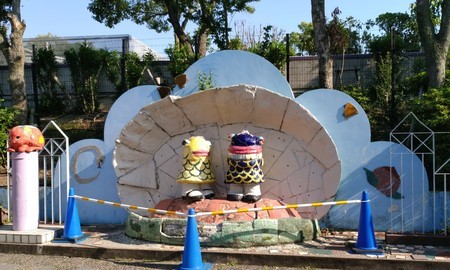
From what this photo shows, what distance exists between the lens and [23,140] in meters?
7.12

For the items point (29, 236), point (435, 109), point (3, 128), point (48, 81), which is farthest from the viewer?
point (48, 81)

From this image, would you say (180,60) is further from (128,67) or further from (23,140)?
(23,140)

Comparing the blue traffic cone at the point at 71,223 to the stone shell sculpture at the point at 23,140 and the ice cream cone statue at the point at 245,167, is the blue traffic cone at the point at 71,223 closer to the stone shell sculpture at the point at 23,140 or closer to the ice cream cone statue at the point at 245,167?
the stone shell sculpture at the point at 23,140

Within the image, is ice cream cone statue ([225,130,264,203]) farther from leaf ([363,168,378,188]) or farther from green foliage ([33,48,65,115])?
green foliage ([33,48,65,115])

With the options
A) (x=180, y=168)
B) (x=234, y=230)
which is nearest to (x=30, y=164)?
(x=180, y=168)

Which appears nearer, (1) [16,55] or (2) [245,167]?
(2) [245,167]

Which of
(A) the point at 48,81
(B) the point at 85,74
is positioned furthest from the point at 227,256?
(A) the point at 48,81

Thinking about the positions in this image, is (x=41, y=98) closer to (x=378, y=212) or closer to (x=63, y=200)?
(x=63, y=200)

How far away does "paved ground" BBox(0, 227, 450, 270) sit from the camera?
5.91 meters

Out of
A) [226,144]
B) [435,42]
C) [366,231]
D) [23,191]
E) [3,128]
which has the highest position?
[435,42]

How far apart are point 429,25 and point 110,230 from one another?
7373mm

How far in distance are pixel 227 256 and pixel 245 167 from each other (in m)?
1.48

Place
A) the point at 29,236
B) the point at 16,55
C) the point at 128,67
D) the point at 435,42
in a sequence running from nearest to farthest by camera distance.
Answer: the point at 29,236 → the point at 435,42 → the point at 16,55 → the point at 128,67

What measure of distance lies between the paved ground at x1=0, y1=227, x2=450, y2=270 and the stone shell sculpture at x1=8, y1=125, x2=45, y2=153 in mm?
1489
